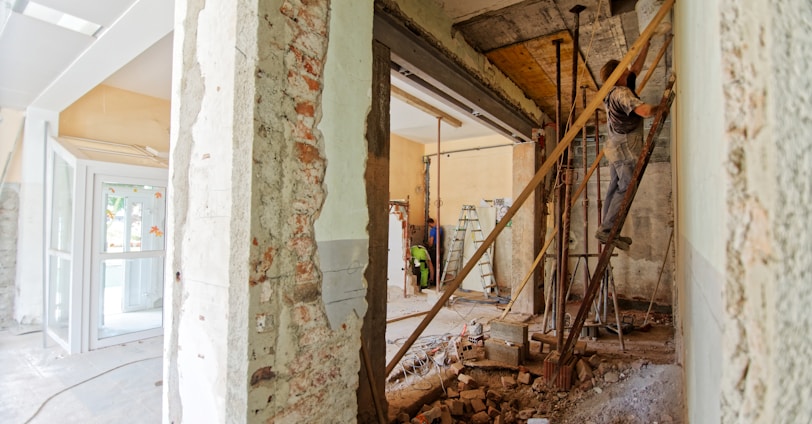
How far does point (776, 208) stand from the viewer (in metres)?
0.36

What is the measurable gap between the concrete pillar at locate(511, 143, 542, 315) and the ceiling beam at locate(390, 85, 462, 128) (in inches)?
65.8

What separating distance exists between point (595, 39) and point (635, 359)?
3.06 m

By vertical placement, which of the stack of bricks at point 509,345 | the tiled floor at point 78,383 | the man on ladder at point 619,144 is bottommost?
the tiled floor at point 78,383

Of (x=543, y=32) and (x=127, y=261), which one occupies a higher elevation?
(x=543, y=32)

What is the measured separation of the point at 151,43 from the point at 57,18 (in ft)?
1.98

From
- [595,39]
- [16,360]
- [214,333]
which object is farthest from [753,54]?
[16,360]

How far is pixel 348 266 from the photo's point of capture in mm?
1741

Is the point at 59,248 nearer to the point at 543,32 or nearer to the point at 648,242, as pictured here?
the point at 543,32

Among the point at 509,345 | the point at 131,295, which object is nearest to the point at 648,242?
the point at 509,345

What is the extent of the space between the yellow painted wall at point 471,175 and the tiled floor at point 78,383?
6353 millimetres

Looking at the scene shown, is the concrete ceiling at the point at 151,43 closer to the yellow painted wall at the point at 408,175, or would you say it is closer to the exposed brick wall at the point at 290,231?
the exposed brick wall at the point at 290,231

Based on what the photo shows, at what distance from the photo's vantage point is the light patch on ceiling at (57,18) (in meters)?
2.60

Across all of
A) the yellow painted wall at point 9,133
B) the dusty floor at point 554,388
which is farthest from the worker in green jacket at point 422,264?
the yellow painted wall at point 9,133

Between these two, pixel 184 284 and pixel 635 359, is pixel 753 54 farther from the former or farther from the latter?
pixel 635 359
